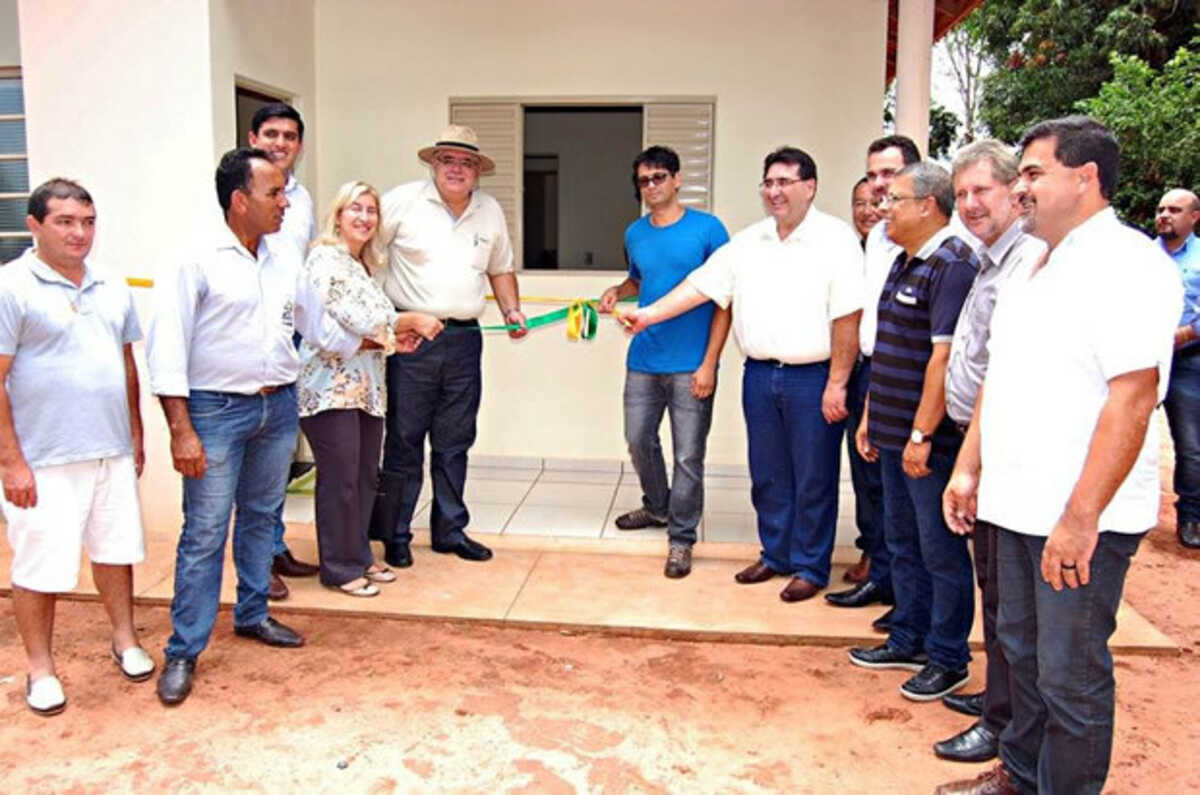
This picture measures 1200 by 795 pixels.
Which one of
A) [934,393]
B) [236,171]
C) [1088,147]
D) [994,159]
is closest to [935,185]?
[994,159]

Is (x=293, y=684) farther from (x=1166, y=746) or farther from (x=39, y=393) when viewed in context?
(x=1166, y=746)

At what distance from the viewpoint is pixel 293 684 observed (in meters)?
3.30

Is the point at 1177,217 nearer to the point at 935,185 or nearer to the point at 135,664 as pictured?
the point at 935,185

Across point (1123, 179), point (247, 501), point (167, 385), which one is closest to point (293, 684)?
point (247, 501)

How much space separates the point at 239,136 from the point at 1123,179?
44.1ft

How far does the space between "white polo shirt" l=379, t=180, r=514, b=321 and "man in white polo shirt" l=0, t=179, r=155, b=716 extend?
1.20 m

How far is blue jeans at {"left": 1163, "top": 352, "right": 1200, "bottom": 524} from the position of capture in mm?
5145

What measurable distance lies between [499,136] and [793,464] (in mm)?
2910

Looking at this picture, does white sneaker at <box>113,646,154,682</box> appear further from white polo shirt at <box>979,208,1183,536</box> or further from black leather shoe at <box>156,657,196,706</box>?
white polo shirt at <box>979,208,1183,536</box>

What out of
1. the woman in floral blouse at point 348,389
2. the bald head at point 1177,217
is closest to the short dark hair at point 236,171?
the woman in floral blouse at point 348,389

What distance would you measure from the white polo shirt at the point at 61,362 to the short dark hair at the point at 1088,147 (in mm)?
2648

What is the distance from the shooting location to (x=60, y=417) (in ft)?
9.86

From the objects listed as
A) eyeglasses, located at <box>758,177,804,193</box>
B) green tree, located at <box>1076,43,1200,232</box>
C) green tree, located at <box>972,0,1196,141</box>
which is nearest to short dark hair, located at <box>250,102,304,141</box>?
eyeglasses, located at <box>758,177,804,193</box>

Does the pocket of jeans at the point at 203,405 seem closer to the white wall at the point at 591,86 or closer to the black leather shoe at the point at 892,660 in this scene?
the black leather shoe at the point at 892,660
